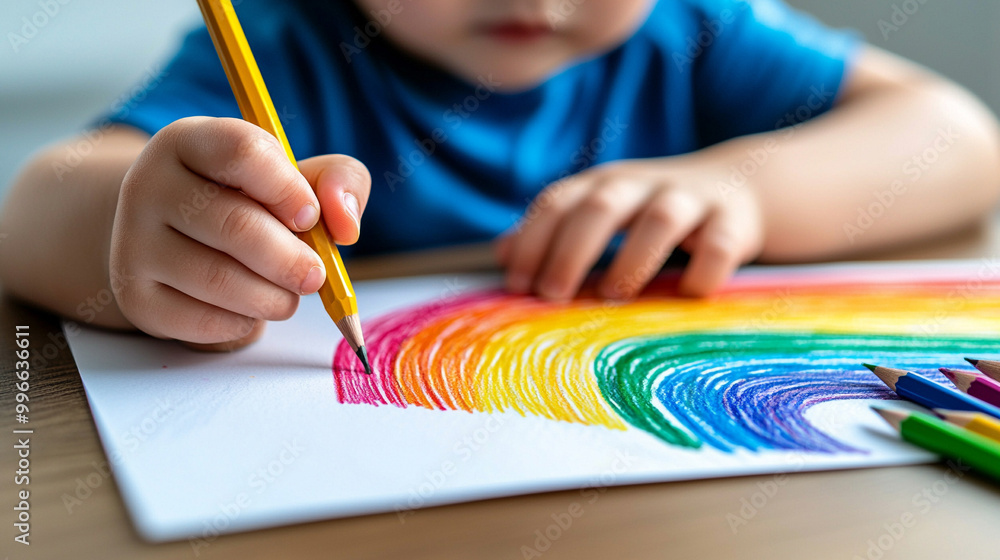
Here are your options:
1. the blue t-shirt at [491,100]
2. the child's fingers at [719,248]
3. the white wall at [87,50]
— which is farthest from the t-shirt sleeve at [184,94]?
the white wall at [87,50]

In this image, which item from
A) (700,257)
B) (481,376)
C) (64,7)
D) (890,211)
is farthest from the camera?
(64,7)

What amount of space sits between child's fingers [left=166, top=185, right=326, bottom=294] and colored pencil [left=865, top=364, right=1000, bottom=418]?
24 centimetres

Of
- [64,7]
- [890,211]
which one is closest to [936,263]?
[890,211]

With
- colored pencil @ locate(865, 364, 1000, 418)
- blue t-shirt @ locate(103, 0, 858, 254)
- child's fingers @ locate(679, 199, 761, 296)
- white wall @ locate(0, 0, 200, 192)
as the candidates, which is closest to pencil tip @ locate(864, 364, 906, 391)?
colored pencil @ locate(865, 364, 1000, 418)

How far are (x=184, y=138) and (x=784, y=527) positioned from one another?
0.28 meters

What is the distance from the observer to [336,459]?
26 cm

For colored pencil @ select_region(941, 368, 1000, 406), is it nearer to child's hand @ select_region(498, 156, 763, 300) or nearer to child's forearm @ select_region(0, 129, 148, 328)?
child's hand @ select_region(498, 156, 763, 300)

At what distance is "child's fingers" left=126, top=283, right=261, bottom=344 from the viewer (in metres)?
0.35

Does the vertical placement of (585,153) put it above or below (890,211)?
below

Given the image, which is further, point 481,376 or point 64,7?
point 64,7

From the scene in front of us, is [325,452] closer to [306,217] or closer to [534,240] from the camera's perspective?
[306,217]

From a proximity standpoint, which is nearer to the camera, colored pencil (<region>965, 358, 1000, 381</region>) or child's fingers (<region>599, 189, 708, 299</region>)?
colored pencil (<region>965, 358, 1000, 381</region>)

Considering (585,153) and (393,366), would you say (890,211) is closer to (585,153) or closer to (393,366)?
(585,153)

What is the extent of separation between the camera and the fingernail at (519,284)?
0.49 metres
